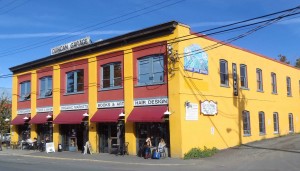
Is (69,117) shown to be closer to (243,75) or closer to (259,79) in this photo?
(243,75)

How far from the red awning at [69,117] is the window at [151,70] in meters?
6.45

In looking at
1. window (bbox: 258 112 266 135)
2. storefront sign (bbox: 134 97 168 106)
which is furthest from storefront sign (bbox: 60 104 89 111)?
window (bbox: 258 112 266 135)

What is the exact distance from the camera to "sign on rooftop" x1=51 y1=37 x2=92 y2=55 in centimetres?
3027

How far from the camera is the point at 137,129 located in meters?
25.8

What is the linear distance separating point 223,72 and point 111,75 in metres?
7.79

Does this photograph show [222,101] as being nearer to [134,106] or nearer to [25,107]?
[134,106]

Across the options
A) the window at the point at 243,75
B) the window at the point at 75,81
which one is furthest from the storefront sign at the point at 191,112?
the window at the point at 75,81

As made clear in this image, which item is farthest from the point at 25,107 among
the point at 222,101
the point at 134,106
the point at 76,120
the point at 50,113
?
the point at 222,101

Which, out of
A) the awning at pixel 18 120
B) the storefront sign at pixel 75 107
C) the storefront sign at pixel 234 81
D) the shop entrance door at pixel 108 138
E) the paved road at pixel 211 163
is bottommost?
the paved road at pixel 211 163

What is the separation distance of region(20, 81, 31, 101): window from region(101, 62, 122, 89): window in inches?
443

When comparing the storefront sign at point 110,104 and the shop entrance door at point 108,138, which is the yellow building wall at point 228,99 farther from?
the shop entrance door at point 108,138

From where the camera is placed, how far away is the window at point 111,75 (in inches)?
1076

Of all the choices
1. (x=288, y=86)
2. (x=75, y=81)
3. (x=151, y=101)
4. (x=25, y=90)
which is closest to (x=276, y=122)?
(x=288, y=86)

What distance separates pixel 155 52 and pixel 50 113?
1293cm
